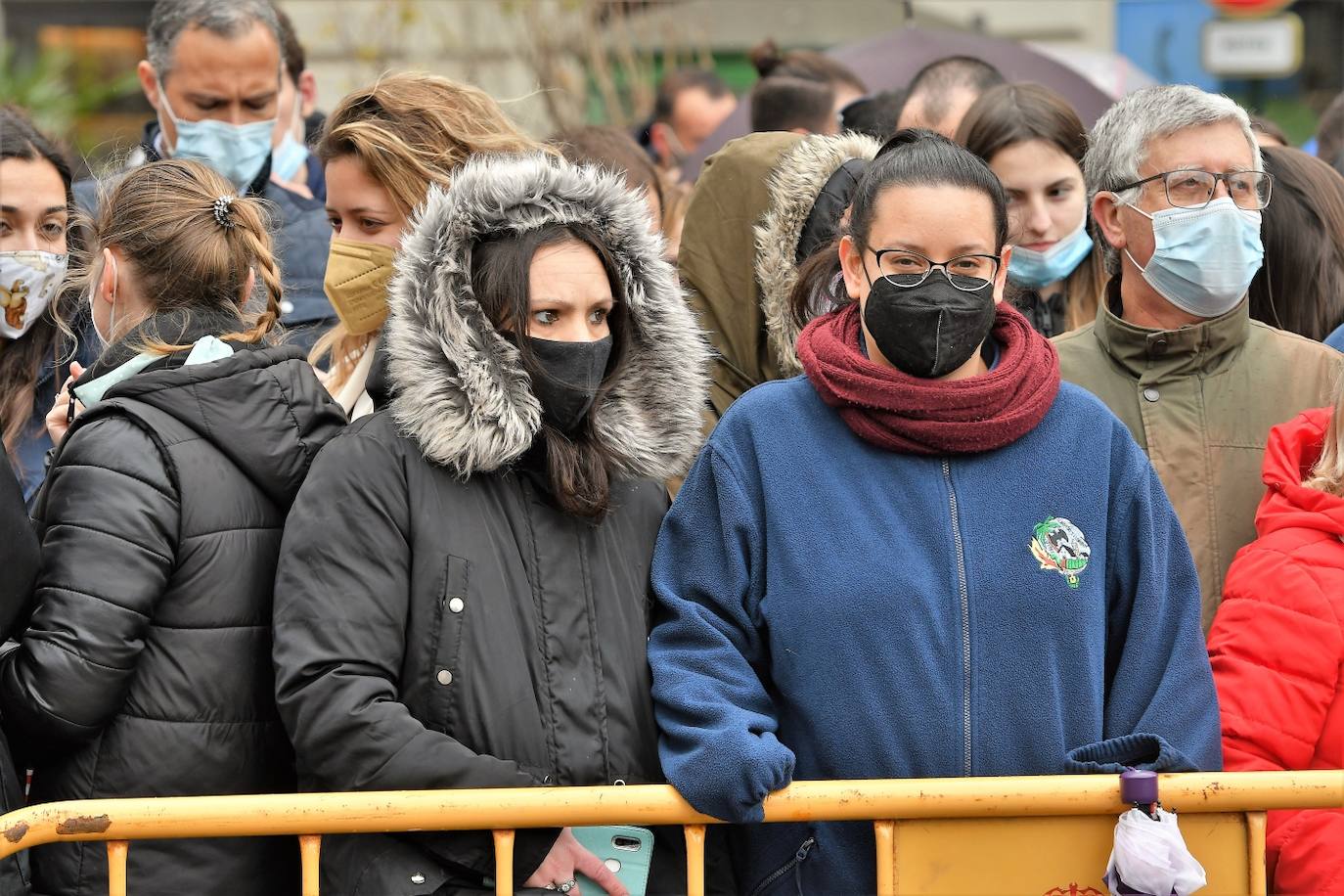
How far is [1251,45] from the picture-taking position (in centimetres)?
1524

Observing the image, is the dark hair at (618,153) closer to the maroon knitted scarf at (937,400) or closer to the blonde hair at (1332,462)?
the maroon knitted scarf at (937,400)

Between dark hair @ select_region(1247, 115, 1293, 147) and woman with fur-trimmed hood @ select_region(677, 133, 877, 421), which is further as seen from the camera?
dark hair @ select_region(1247, 115, 1293, 147)

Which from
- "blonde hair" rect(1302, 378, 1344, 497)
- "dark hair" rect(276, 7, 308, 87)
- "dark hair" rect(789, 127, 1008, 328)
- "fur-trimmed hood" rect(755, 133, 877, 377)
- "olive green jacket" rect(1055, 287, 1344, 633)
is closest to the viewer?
"dark hair" rect(789, 127, 1008, 328)

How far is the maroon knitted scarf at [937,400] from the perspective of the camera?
118 inches

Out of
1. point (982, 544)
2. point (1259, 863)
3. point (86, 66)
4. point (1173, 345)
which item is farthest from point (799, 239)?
point (86, 66)

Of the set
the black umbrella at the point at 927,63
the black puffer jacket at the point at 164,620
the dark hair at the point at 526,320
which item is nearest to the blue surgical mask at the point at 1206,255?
the dark hair at the point at 526,320

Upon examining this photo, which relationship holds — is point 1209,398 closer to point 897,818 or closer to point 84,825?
point 897,818

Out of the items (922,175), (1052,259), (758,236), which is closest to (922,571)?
(922,175)

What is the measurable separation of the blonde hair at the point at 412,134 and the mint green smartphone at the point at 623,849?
4.83 ft

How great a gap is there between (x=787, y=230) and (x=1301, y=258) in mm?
1351

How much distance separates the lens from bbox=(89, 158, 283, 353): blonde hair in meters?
3.43

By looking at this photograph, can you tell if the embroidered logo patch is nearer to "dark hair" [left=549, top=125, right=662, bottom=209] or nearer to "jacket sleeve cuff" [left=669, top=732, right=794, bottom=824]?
"jacket sleeve cuff" [left=669, top=732, right=794, bottom=824]

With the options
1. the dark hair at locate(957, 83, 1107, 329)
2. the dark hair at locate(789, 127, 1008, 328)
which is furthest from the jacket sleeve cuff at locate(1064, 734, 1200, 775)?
the dark hair at locate(957, 83, 1107, 329)

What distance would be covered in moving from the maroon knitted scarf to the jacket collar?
29.6 inches
